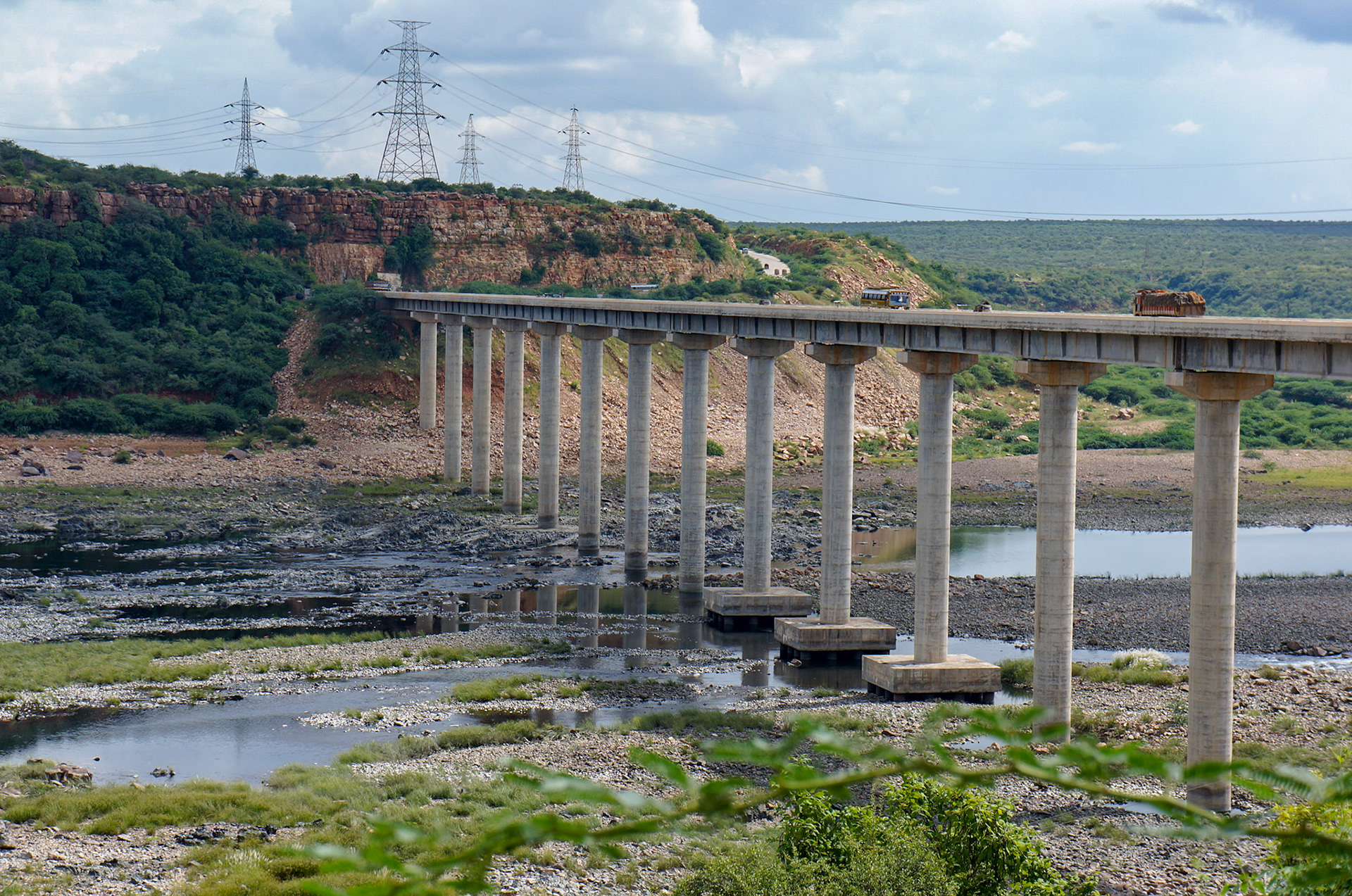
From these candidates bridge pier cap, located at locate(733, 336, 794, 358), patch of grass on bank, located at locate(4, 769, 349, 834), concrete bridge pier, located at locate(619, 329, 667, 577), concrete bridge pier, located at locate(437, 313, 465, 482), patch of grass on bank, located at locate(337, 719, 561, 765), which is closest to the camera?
patch of grass on bank, located at locate(4, 769, 349, 834)

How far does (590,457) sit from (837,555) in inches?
906

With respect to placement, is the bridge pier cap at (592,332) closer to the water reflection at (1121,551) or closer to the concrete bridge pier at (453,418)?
the water reflection at (1121,551)

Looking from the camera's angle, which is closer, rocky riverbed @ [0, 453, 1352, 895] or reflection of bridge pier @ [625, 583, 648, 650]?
rocky riverbed @ [0, 453, 1352, 895]

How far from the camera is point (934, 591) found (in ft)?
127

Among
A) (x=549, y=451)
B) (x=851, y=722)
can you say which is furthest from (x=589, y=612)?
(x=549, y=451)

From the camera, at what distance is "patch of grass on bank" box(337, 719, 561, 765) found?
3116cm

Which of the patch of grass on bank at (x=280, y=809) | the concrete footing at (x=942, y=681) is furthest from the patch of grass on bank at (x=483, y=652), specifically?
the patch of grass on bank at (x=280, y=809)

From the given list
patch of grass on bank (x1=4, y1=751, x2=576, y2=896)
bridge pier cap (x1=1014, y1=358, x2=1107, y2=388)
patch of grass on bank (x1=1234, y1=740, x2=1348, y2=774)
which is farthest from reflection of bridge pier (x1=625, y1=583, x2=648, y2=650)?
patch of grass on bank (x1=1234, y1=740, x2=1348, y2=774)

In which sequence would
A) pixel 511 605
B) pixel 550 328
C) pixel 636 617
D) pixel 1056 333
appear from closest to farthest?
1. pixel 1056 333
2. pixel 636 617
3. pixel 511 605
4. pixel 550 328

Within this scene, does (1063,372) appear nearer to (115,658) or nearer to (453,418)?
(115,658)

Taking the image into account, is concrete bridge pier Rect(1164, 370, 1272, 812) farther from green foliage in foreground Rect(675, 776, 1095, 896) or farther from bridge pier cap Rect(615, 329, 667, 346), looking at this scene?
bridge pier cap Rect(615, 329, 667, 346)

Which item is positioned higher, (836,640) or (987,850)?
(987,850)

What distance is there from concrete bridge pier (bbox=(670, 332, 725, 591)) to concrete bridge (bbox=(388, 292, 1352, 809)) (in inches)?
3.1

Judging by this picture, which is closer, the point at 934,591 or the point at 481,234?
the point at 934,591
